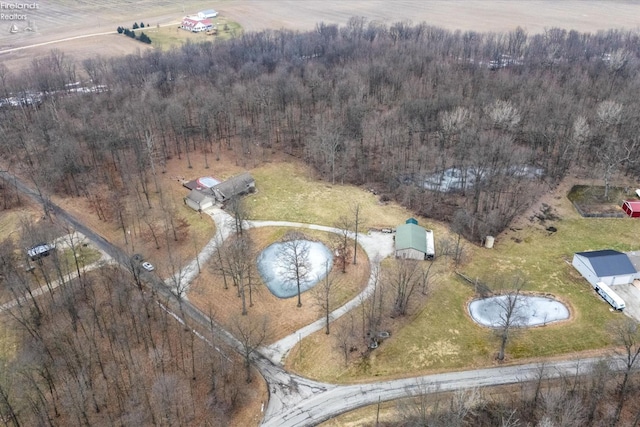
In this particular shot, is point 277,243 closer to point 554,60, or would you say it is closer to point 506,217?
point 506,217

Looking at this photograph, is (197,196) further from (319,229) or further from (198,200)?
(319,229)

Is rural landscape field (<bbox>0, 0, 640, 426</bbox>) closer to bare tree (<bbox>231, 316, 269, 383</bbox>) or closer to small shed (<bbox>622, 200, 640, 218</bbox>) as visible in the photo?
bare tree (<bbox>231, 316, 269, 383</bbox>)

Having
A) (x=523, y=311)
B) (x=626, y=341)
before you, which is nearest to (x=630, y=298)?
(x=626, y=341)

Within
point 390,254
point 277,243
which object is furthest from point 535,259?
point 277,243

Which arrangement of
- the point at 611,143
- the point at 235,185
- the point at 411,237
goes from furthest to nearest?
the point at 611,143 → the point at 235,185 → the point at 411,237

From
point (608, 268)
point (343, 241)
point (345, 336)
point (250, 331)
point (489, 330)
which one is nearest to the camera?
point (345, 336)

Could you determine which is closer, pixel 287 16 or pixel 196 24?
pixel 196 24

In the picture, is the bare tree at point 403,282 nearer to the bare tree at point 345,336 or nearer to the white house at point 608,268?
the bare tree at point 345,336
